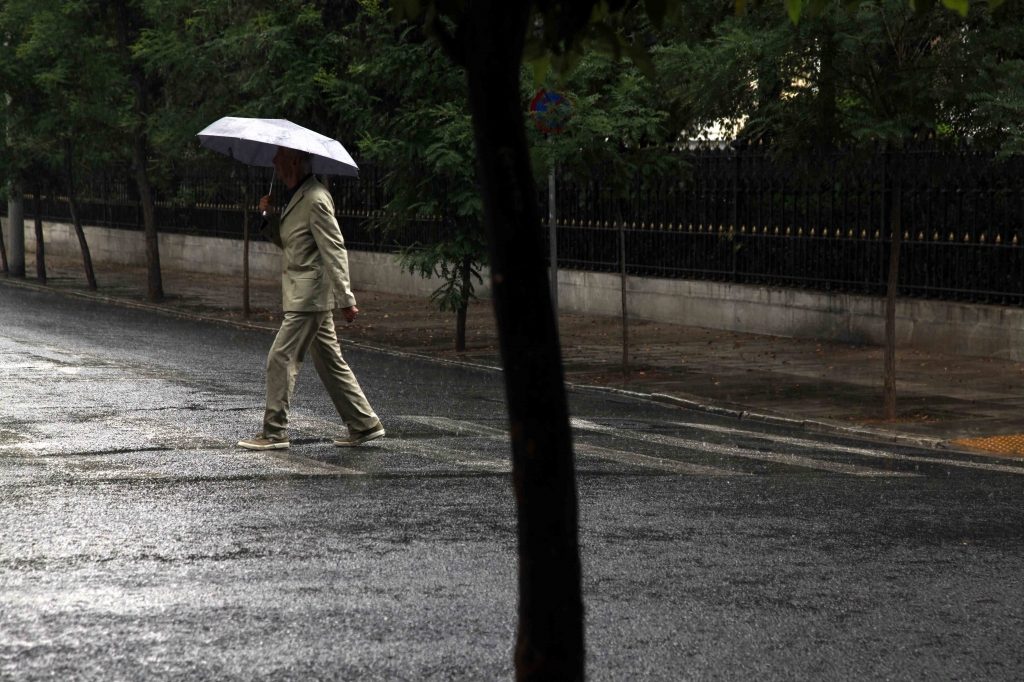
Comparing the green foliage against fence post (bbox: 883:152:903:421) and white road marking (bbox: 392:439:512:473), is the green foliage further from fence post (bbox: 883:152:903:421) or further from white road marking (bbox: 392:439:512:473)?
white road marking (bbox: 392:439:512:473)

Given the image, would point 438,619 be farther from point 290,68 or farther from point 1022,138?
point 290,68

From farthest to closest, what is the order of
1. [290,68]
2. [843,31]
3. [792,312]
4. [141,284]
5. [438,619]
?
[141,284] < [290,68] < [792,312] < [843,31] < [438,619]

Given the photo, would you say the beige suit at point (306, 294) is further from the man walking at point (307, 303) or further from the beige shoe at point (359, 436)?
the beige shoe at point (359, 436)

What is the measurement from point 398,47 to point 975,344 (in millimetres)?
6809

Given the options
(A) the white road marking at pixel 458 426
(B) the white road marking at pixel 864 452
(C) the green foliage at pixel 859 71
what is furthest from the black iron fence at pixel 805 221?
(A) the white road marking at pixel 458 426

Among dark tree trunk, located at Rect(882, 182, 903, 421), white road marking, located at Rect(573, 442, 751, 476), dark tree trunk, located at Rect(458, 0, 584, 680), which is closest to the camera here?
dark tree trunk, located at Rect(458, 0, 584, 680)

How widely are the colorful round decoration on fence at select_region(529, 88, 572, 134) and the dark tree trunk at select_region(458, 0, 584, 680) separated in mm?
12633

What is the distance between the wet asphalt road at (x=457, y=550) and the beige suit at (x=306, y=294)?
35 centimetres

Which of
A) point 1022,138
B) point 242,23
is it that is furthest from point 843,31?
point 242,23

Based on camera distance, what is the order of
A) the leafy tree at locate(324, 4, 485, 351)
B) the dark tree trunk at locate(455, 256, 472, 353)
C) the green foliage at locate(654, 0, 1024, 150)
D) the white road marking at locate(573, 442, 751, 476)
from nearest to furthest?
1. the white road marking at locate(573, 442, 751, 476)
2. the green foliage at locate(654, 0, 1024, 150)
3. the leafy tree at locate(324, 4, 485, 351)
4. the dark tree trunk at locate(455, 256, 472, 353)

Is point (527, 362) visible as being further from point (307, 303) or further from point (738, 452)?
point (738, 452)

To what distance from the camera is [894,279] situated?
1395 cm

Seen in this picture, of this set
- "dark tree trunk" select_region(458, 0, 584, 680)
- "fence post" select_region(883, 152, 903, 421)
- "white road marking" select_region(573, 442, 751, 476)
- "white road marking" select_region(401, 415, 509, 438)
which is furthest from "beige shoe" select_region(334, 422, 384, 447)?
"dark tree trunk" select_region(458, 0, 584, 680)

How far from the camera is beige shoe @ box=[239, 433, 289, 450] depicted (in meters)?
10.9
